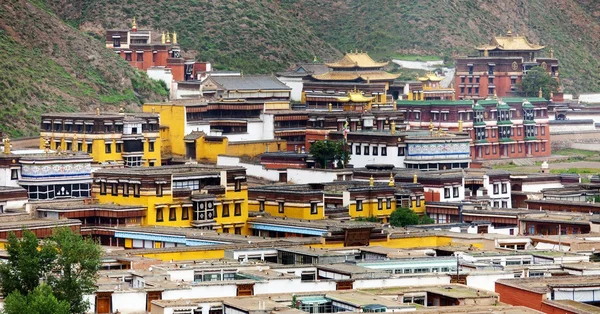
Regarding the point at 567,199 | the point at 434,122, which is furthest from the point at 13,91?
the point at 567,199

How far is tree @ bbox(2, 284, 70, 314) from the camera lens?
212 ft

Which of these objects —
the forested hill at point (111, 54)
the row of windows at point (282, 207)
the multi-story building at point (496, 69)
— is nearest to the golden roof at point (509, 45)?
the multi-story building at point (496, 69)

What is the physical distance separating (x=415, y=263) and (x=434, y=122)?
6866 centimetres

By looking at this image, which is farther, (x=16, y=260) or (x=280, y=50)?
(x=280, y=50)

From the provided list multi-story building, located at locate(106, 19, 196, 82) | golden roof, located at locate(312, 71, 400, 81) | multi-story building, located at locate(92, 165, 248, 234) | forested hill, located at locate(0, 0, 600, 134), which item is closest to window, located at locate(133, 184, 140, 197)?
multi-story building, located at locate(92, 165, 248, 234)

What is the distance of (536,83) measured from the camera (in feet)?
557

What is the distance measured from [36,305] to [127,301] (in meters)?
7.93

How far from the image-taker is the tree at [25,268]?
70.4 metres

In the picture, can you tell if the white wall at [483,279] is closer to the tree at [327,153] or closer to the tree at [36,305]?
the tree at [36,305]

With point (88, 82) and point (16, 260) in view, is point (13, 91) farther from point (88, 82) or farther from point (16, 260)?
point (16, 260)

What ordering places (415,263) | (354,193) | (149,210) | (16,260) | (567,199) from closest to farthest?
1. (16,260)
2. (415,263)
3. (149,210)
4. (354,193)
5. (567,199)

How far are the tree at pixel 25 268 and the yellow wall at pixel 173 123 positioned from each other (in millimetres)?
57267

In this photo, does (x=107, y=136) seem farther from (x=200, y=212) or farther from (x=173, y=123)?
(x=200, y=212)

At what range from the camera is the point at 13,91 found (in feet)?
454
